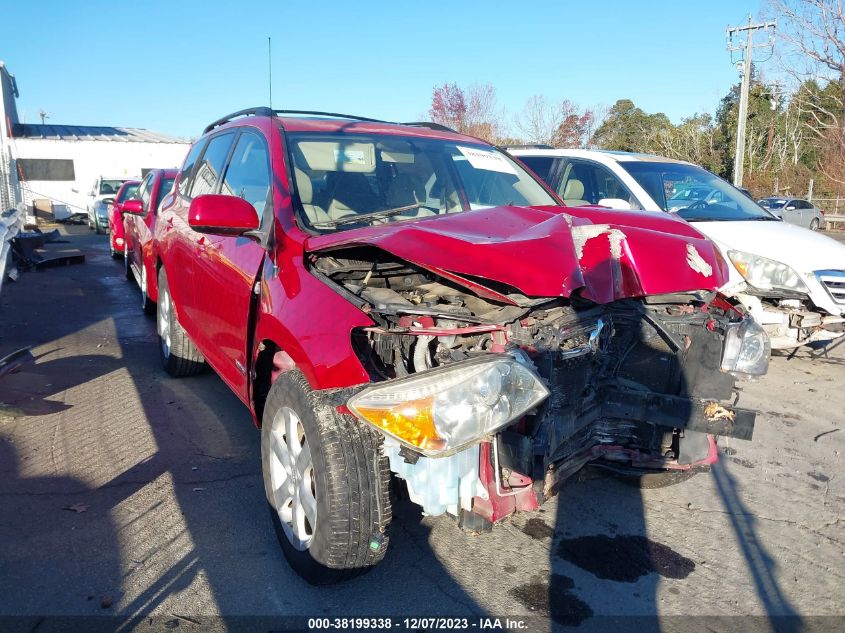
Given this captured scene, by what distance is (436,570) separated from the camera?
297 cm

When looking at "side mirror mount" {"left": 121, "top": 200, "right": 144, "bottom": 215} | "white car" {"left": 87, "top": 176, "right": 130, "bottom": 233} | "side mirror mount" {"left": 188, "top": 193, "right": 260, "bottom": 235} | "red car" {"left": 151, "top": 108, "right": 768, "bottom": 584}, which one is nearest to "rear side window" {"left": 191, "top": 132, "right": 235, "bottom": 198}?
"red car" {"left": 151, "top": 108, "right": 768, "bottom": 584}

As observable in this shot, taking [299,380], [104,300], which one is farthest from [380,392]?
[104,300]

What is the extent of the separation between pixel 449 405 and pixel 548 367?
1.55 ft

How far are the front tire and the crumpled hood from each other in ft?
15.6

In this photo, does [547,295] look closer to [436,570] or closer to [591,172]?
[436,570]

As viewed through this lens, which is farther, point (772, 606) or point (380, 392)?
point (772, 606)

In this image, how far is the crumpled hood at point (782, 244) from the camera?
19.6 feet

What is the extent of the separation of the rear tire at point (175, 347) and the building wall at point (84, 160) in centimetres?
2446

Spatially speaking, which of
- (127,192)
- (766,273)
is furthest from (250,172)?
(127,192)

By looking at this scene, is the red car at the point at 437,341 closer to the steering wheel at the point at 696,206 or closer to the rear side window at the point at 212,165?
the rear side window at the point at 212,165

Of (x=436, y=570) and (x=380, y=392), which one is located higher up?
(x=380, y=392)

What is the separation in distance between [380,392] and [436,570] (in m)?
1.12

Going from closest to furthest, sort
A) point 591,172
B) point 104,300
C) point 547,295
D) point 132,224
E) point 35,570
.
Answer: point 547,295
point 35,570
point 591,172
point 132,224
point 104,300

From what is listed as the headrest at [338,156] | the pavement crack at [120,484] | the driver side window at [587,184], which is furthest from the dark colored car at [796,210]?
the pavement crack at [120,484]
